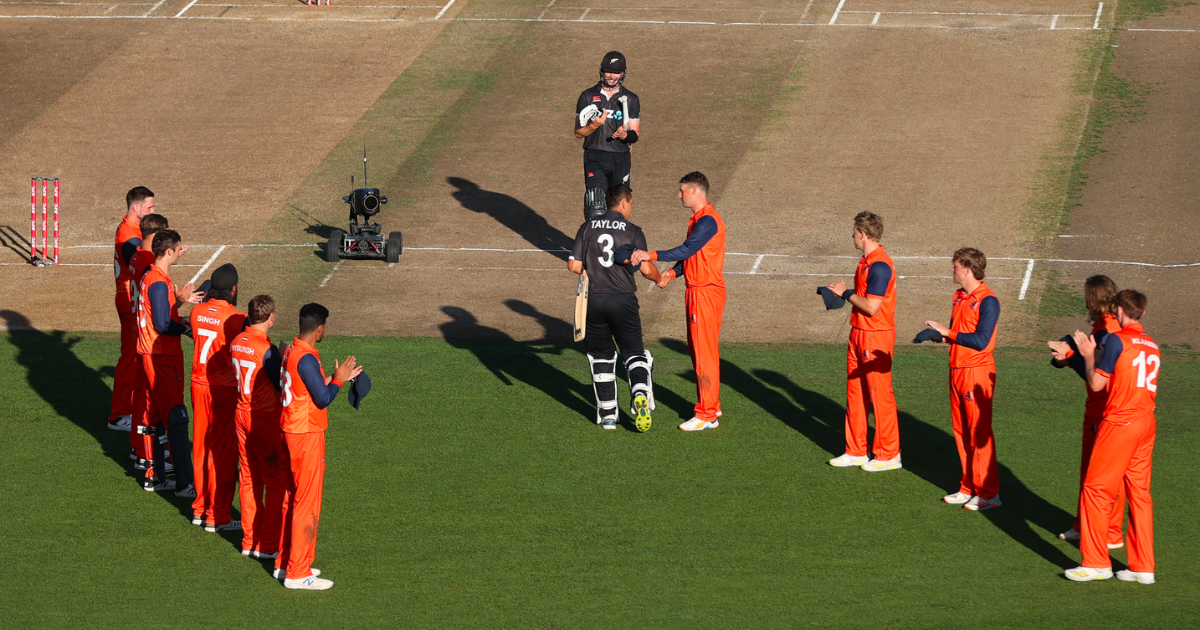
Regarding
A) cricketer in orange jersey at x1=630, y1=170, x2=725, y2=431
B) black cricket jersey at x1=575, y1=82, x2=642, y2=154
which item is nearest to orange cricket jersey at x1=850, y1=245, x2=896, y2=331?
cricketer in orange jersey at x1=630, y1=170, x2=725, y2=431

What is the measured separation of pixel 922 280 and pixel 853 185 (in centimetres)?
392

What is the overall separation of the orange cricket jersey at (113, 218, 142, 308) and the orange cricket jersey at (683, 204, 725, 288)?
5.18m

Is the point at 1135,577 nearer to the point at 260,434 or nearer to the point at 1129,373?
the point at 1129,373

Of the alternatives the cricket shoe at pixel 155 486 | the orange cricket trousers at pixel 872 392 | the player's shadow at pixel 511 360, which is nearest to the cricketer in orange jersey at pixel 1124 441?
the orange cricket trousers at pixel 872 392

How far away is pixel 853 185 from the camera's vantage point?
19.9 m

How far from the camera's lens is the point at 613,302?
11609 millimetres

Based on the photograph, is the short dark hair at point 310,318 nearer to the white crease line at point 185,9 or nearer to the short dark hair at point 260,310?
the short dark hair at point 260,310

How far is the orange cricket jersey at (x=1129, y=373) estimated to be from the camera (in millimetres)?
8562

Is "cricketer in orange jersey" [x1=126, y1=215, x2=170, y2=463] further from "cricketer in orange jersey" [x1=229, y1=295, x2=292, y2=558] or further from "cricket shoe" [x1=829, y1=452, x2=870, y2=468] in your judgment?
"cricket shoe" [x1=829, y1=452, x2=870, y2=468]

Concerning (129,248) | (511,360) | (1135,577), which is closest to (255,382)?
(129,248)

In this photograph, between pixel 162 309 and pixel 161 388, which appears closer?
pixel 162 309

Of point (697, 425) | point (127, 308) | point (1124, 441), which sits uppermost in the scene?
point (127, 308)

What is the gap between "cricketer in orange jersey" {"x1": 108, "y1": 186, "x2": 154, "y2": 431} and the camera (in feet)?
38.2

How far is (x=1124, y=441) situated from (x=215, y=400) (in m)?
6.67
